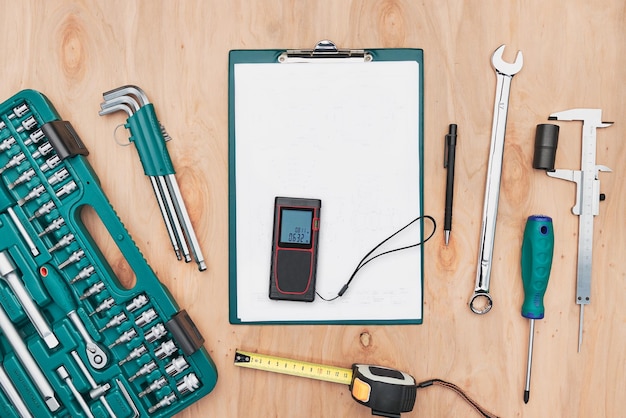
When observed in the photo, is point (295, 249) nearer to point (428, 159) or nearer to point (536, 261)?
point (428, 159)

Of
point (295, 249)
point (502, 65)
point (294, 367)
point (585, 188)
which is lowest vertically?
point (294, 367)

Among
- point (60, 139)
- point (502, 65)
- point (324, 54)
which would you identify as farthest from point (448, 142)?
point (60, 139)

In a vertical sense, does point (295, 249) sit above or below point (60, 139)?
below

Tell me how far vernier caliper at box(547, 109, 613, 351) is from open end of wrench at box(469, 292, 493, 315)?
0.18 metres

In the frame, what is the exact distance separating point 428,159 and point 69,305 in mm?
747

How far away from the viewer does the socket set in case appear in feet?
2.81

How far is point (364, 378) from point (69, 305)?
57 cm

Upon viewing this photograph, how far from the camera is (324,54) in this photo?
0.89m

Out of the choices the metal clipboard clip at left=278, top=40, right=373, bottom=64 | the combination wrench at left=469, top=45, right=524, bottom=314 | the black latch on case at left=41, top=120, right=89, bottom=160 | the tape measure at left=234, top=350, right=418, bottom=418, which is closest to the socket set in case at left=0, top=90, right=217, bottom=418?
the black latch on case at left=41, top=120, right=89, bottom=160

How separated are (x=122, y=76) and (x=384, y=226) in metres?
0.60

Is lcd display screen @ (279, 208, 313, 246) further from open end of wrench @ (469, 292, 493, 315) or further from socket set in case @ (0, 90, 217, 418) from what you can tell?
open end of wrench @ (469, 292, 493, 315)

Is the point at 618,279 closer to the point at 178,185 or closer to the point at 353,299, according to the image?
the point at 353,299

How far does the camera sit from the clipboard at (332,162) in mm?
893

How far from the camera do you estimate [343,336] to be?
0.91 metres
